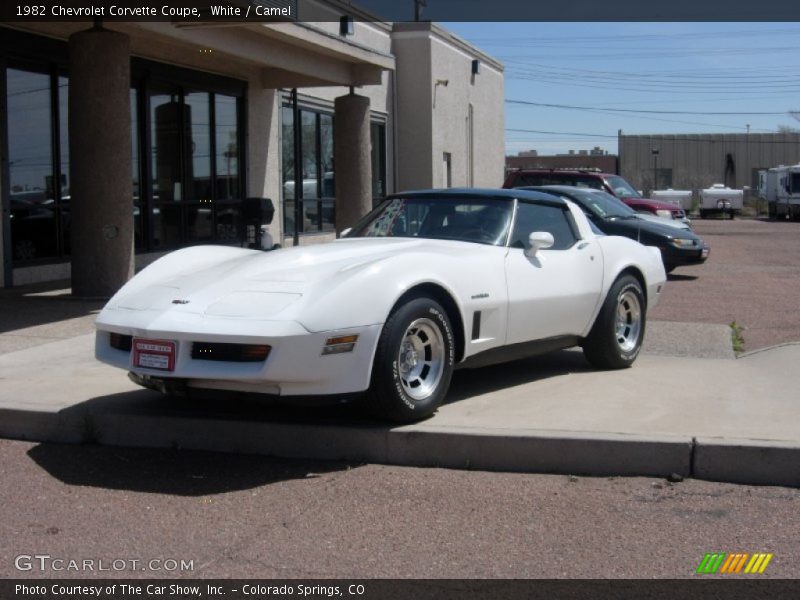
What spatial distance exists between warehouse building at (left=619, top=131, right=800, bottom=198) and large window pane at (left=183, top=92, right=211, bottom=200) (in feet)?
195

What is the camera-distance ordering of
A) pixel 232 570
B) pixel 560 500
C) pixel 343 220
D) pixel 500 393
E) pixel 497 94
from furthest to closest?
pixel 497 94
pixel 343 220
pixel 500 393
pixel 560 500
pixel 232 570

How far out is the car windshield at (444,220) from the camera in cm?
702

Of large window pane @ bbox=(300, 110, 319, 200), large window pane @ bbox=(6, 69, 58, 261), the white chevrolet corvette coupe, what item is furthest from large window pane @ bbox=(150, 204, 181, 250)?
the white chevrolet corvette coupe

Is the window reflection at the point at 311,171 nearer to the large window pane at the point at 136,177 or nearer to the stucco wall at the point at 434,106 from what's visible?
the stucco wall at the point at 434,106

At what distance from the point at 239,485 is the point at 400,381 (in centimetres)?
105

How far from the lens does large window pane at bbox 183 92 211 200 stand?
1720 cm

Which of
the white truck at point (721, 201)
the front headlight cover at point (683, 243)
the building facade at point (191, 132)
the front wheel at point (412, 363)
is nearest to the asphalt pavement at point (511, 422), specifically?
the front wheel at point (412, 363)

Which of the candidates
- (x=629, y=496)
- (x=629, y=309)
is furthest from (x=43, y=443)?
→ (x=629, y=309)

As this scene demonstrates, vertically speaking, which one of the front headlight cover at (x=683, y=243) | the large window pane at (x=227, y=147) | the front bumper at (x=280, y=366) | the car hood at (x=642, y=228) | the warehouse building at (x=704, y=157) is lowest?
the front bumper at (x=280, y=366)

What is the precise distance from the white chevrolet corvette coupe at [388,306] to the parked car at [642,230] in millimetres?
8572

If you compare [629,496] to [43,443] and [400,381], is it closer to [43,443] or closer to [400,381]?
[400,381]

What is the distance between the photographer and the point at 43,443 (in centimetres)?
625

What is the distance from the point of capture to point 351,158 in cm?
1898

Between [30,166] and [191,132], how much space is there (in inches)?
166
